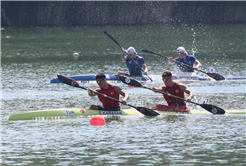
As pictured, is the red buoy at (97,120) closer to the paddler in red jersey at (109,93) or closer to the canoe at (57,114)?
the canoe at (57,114)

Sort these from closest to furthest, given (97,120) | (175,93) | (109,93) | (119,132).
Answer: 1. (119,132)
2. (97,120)
3. (109,93)
4. (175,93)

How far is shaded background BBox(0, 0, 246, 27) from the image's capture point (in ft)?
307

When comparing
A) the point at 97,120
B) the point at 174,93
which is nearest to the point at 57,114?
the point at 97,120

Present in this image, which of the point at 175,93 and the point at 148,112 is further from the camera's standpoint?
the point at 175,93

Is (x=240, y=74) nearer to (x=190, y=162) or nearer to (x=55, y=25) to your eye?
(x=190, y=162)

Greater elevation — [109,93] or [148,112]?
[109,93]

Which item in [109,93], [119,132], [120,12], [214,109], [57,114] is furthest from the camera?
[120,12]

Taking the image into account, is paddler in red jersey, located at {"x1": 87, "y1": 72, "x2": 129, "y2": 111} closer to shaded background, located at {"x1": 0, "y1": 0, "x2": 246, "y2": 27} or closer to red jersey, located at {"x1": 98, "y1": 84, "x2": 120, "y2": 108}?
red jersey, located at {"x1": 98, "y1": 84, "x2": 120, "y2": 108}

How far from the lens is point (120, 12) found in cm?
9400

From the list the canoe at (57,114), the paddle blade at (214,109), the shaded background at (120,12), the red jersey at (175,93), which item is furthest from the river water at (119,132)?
the shaded background at (120,12)

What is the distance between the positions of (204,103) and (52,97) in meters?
8.08

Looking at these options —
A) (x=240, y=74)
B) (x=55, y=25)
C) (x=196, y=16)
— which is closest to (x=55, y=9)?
(x=55, y=25)

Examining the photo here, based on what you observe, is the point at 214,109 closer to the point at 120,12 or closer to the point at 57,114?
the point at 57,114

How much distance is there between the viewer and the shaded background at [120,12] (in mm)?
93500
